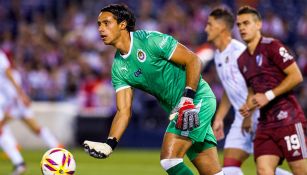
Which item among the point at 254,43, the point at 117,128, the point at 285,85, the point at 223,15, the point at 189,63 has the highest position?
the point at 223,15

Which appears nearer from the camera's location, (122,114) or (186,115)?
(186,115)

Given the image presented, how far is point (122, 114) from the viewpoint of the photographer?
7555 mm

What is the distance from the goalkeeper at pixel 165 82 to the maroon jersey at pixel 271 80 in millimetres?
1015

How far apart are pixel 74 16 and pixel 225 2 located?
4070mm

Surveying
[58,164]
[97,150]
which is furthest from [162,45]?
[58,164]

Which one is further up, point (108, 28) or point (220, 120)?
point (108, 28)

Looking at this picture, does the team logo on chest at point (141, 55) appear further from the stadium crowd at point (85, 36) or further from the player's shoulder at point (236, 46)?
the stadium crowd at point (85, 36)

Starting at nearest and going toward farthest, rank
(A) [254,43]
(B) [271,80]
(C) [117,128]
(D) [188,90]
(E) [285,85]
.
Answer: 1. (D) [188,90]
2. (C) [117,128]
3. (E) [285,85]
4. (B) [271,80]
5. (A) [254,43]

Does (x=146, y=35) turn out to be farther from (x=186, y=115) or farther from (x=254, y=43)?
(x=254, y=43)

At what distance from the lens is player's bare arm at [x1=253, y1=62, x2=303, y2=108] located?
328 inches

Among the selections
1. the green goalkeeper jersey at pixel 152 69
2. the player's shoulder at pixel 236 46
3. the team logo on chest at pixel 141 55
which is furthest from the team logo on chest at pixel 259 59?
the team logo on chest at pixel 141 55

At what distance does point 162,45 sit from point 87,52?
12.9 m

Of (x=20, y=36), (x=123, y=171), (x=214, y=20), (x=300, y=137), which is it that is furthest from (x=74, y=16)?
(x=300, y=137)

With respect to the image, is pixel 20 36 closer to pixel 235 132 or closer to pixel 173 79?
pixel 235 132
